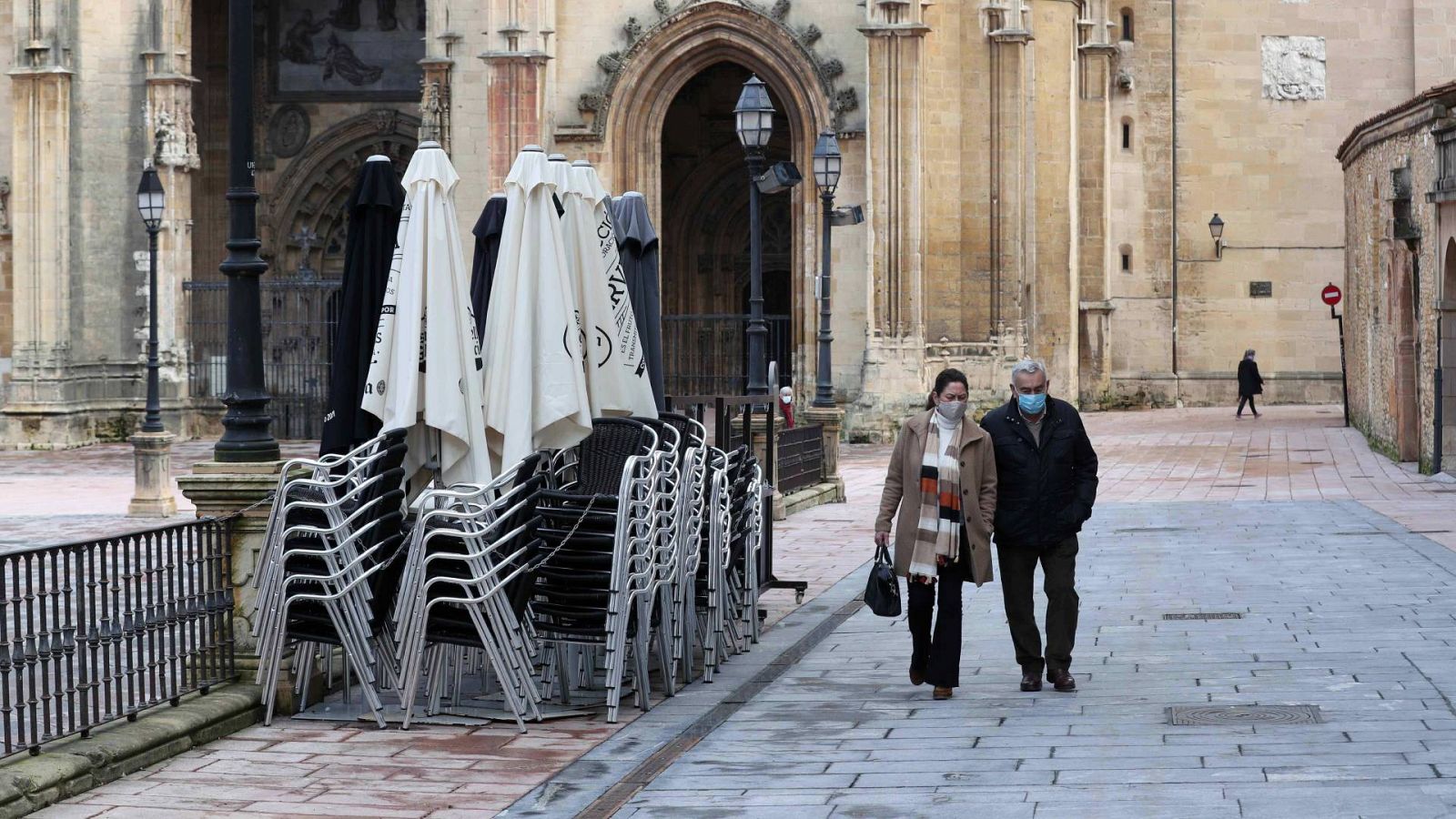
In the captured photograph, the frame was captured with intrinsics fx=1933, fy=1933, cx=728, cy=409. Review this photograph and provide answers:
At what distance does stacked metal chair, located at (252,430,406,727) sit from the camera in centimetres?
830

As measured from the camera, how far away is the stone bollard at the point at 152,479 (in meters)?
19.2

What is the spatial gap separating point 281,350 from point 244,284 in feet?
80.9

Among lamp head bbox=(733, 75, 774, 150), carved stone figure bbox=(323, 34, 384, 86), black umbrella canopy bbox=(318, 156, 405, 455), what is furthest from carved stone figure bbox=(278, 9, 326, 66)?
black umbrella canopy bbox=(318, 156, 405, 455)

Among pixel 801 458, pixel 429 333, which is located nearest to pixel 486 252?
pixel 429 333

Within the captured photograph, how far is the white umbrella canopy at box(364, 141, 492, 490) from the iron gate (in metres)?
23.7

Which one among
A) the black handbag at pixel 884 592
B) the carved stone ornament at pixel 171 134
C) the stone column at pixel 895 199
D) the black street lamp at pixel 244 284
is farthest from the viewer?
the carved stone ornament at pixel 171 134

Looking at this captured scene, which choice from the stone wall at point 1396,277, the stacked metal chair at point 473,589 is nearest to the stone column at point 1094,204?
the stone wall at point 1396,277

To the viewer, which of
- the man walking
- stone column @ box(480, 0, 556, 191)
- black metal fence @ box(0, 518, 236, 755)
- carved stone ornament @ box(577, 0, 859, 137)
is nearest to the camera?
black metal fence @ box(0, 518, 236, 755)

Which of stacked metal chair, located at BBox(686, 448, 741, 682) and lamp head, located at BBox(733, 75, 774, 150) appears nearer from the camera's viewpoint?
stacked metal chair, located at BBox(686, 448, 741, 682)

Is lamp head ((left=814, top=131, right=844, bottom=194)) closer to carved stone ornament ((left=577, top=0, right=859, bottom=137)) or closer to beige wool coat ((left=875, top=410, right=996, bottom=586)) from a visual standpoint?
carved stone ornament ((left=577, top=0, right=859, bottom=137))

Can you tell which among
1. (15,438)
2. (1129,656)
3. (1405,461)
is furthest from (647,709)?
(15,438)

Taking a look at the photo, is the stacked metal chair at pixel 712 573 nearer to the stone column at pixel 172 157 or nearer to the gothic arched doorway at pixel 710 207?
the stone column at pixel 172 157

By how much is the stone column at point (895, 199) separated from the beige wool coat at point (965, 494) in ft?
68.2

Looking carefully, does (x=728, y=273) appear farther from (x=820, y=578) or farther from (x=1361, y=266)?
(x=820, y=578)
